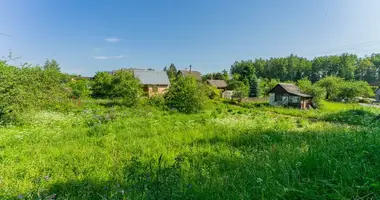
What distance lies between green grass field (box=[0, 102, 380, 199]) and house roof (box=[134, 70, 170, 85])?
2720 centimetres

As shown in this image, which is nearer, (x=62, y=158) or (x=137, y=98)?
(x=62, y=158)

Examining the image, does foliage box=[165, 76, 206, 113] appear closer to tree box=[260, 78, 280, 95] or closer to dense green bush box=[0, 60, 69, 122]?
dense green bush box=[0, 60, 69, 122]

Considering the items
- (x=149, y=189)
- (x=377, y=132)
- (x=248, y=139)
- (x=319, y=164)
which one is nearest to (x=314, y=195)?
(x=319, y=164)

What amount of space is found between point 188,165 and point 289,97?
91.7 ft

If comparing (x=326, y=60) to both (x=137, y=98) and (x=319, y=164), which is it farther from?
(x=319, y=164)

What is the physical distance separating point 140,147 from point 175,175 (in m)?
3.97

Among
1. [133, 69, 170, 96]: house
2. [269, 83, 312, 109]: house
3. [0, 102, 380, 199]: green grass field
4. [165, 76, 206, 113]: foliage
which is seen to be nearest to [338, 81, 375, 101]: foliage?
[269, 83, 312, 109]: house

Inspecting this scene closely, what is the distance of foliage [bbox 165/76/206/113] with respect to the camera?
63.4 ft

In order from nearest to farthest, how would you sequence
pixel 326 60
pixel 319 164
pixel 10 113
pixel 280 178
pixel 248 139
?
1. pixel 280 178
2. pixel 319 164
3. pixel 248 139
4. pixel 10 113
5. pixel 326 60

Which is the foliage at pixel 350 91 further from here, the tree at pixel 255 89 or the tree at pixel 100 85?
the tree at pixel 100 85

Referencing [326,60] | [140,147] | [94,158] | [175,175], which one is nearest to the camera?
[175,175]

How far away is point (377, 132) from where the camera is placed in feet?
10.8

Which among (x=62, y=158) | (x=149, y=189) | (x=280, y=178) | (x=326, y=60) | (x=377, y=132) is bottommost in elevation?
(x=62, y=158)

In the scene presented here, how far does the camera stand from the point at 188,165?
459 centimetres
